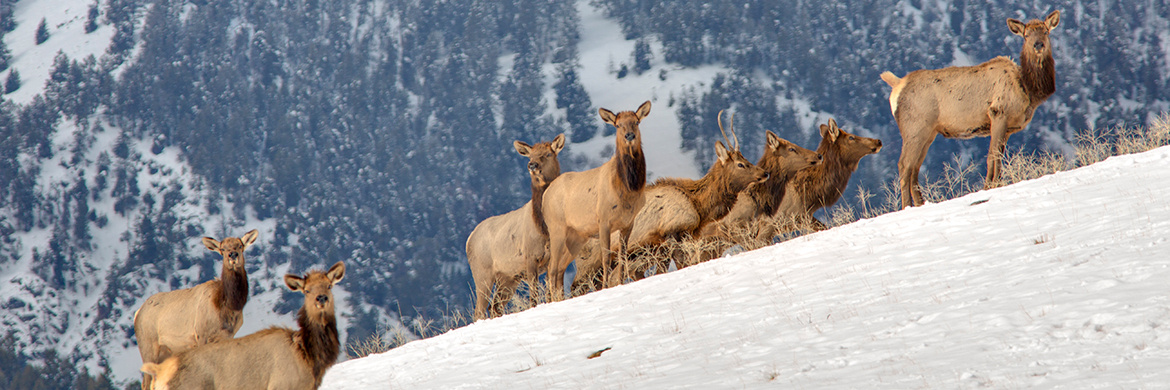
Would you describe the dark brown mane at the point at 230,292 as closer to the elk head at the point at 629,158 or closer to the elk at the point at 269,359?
the elk at the point at 269,359

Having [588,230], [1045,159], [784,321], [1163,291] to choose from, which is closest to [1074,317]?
[1163,291]

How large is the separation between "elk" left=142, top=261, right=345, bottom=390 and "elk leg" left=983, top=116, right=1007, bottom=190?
9.21m

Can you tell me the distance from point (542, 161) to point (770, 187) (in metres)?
3.66

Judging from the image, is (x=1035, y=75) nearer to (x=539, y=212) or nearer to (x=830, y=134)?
(x=830, y=134)

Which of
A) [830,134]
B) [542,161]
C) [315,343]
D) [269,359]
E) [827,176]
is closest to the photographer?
[269,359]

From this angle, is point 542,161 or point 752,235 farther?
point 542,161

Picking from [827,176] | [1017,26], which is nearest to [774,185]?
[827,176]

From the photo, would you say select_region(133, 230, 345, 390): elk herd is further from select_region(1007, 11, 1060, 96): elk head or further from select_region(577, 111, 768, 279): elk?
select_region(1007, 11, 1060, 96): elk head

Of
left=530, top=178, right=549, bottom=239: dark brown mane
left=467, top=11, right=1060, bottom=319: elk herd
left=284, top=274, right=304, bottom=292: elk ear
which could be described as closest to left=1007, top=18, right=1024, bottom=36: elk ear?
left=467, top=11, right=1060, bottom=319: elk herd

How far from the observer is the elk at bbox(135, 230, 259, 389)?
1389 centimetres

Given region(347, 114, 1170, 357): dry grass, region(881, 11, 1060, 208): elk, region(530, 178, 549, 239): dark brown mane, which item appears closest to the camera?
region(881, 11, 1060, 208): elk

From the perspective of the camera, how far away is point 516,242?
47.5 ft

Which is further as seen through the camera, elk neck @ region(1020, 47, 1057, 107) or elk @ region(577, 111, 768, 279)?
elk @ region(577, 111, 768, 279)

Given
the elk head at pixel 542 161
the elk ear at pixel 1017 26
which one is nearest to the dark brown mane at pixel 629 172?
the elk head at pixel 542 161
